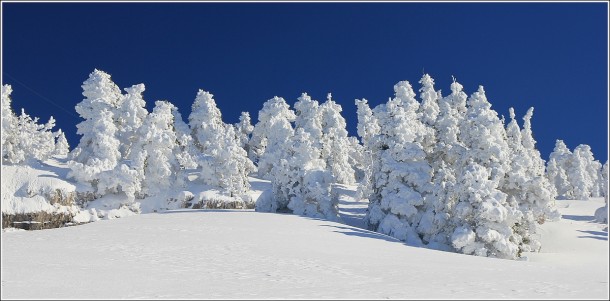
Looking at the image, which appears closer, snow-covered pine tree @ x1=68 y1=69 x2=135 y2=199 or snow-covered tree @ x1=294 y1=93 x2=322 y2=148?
snow-covered pine tree @ x1=68 y1=69 x2=135 y2=199

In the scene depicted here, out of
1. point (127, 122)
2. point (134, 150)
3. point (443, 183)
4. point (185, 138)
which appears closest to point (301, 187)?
point (443, 183)

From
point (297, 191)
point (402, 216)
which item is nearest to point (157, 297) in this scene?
point (402, 216)

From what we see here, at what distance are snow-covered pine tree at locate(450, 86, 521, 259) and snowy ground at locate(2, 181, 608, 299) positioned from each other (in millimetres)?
3840

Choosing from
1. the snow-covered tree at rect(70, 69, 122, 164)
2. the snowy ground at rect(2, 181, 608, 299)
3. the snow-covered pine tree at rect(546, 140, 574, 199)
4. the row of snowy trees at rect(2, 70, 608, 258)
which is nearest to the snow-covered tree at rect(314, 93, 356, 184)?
the row of snowy trees at rect(2, 70, 608, 258)

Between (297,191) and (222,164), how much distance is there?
9.95 meters

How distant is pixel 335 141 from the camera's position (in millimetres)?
67312

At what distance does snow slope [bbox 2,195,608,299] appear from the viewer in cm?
1375

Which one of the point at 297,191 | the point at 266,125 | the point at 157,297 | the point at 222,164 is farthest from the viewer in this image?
the point at 266,125

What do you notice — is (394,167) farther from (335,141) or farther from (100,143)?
(335,141)

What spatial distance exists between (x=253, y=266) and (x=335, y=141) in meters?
49.1

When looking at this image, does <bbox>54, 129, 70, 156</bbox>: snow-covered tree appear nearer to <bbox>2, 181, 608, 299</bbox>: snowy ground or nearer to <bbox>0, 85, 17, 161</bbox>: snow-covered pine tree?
<bbox>0, 85, 17, 161</bbox>: snow-covered pine tree

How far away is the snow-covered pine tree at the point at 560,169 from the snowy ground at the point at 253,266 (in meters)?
57.5

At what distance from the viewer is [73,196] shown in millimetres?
39000

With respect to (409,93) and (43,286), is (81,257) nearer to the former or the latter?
(43,286)
